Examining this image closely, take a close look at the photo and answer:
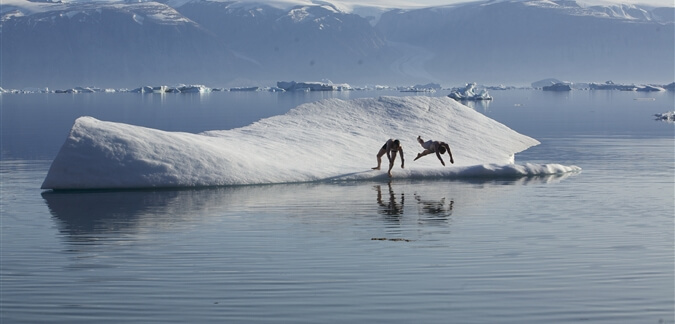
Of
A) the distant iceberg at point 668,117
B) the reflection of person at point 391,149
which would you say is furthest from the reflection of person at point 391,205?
the distant iceberg at point 668,117

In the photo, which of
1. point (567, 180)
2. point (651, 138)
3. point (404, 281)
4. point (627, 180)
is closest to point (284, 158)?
point (567, 180)

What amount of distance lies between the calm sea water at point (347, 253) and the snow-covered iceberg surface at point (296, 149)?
75 centimetres

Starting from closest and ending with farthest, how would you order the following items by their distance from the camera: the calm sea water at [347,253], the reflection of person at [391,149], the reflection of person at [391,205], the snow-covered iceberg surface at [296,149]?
the calm sea water at [347,253] → the reflection of person at [391,205] → the snow-covered iceberg surface at [296,149] → the reflection of person at [391,149]

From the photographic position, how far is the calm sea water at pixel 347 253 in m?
13.6

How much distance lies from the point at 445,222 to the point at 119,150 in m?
11.1

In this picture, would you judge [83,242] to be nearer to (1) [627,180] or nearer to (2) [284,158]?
(2) [284,158]

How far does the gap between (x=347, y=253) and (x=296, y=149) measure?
16.0 metres

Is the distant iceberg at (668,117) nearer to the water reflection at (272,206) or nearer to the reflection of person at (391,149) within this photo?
the water reflection at (272,206)

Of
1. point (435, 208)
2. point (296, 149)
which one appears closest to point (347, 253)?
point (435, 208)

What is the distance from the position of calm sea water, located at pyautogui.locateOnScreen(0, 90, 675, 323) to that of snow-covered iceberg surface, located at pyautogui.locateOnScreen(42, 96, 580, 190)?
0.75 meters

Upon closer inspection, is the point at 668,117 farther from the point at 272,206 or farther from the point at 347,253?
the point at 347,253

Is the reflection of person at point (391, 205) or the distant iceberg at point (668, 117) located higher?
the distant iceberg at point (668, 117)

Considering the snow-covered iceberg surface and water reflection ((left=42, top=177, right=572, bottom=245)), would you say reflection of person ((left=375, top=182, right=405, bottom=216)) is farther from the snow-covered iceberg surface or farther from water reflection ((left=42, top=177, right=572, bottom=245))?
the snow-covered iceberg surface

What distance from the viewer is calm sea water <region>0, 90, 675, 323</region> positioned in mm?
13617
